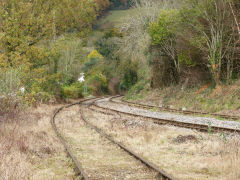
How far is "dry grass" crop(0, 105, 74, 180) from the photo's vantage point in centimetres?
608

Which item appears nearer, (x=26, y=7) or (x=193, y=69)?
(x=26, y=7)

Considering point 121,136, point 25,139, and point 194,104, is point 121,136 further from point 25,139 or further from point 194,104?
point 194,104

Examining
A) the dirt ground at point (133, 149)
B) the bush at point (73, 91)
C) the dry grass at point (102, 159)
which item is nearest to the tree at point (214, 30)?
A: the dirt ground at point (133, 149)

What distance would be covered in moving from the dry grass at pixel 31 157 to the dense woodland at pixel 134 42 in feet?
9.58

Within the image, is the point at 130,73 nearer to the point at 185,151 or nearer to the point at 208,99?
the point at 208,99

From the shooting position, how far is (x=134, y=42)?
3622cm

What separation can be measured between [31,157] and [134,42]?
29.8 m

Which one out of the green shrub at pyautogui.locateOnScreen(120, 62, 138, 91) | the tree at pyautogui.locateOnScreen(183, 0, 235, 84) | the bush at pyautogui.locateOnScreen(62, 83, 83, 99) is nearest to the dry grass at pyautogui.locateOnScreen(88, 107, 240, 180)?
the tree at pyautogui.locateOnScreen(183, 0, 235, 84)

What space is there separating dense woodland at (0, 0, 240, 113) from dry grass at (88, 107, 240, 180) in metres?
5.47

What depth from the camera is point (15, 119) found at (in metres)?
11.7

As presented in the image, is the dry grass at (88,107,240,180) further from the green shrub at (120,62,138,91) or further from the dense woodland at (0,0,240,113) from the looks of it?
the green shrub at (120,62,138,91)

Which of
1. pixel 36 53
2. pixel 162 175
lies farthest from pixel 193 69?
pixel 162 175

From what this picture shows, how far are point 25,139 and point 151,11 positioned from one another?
88.6 feet

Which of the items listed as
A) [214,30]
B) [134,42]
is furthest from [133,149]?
[134,42]
